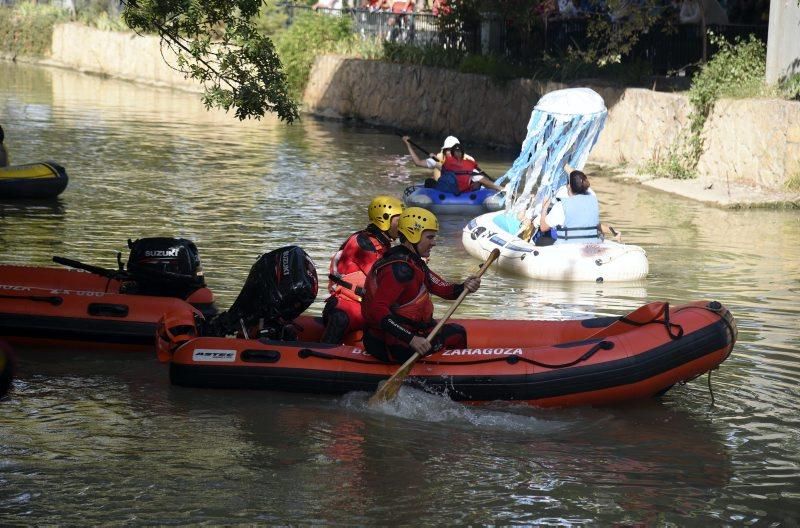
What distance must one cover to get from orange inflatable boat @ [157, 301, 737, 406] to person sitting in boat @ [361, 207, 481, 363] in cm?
18

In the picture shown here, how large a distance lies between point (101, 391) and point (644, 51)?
17473 millimetres

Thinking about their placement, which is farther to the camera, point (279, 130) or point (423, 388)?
point (279, 130)

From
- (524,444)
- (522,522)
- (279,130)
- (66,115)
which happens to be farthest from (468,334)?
(66,115)

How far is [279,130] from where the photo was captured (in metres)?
29.5

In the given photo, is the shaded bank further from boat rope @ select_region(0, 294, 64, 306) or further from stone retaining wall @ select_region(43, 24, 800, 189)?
boat rope @ select_region(0, 294, 64, 306)

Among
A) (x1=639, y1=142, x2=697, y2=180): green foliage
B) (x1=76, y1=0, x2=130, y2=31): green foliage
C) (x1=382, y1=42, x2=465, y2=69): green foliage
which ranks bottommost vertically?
(x1=639, y1=142, x2=697, y2=180): green foliage

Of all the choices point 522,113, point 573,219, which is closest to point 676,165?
point 522,113

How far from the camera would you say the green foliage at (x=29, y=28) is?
50.2 m

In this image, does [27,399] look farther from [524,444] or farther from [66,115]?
[66,115]

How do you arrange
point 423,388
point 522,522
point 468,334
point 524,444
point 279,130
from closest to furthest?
point 522,522, point 524,444, point 423,388, point 468,334, point 279,130

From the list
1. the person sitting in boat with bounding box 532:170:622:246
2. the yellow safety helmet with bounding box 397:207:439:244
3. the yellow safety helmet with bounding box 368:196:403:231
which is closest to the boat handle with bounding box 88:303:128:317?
the yellow safety helmet with bounding box 368:196:403:231

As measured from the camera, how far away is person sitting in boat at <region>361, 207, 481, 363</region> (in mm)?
8875

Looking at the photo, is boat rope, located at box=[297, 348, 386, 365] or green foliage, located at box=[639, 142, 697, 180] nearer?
boat rope, located at box=[297, 348, 386, 365]

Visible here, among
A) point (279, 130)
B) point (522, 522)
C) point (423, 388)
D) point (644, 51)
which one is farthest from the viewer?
point (279, 130)
